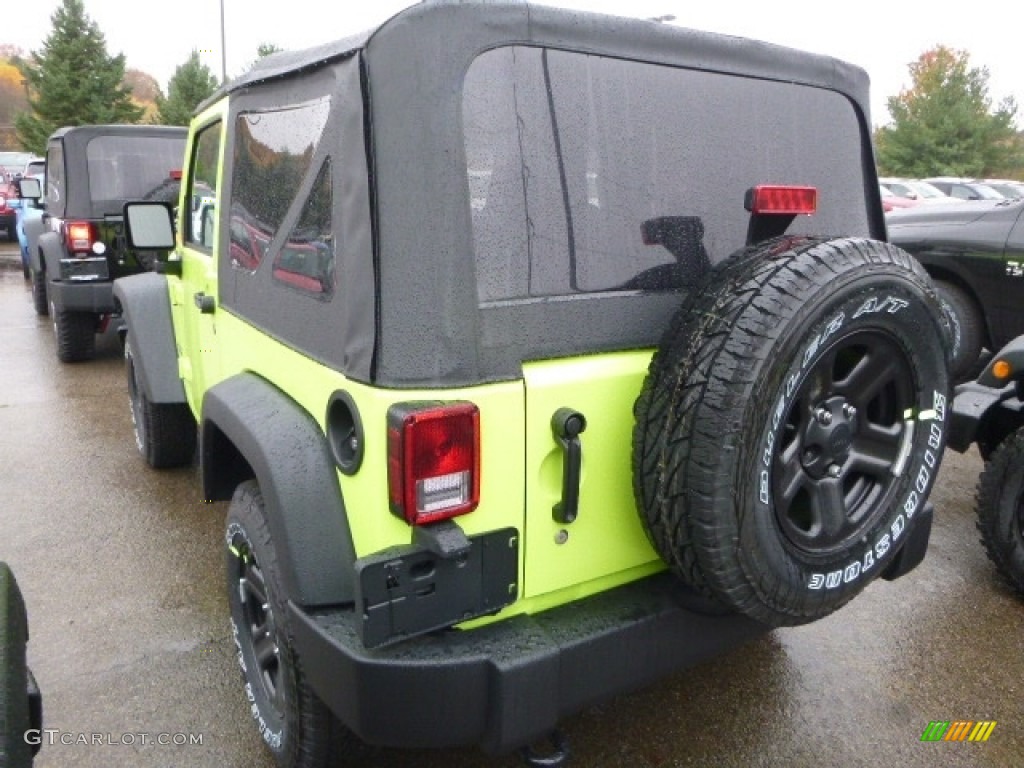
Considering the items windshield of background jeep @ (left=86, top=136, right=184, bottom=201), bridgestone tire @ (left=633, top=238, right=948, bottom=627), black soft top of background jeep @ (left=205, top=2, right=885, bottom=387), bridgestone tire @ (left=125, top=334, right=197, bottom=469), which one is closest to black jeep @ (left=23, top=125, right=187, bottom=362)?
windshield of background jeep @ (left=86, top=136, right=184, bottom=201)

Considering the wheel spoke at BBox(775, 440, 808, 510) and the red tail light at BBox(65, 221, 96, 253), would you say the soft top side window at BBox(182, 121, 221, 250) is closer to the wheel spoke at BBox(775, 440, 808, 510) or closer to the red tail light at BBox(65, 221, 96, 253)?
the wheel spoke at BBox(775, 440, 808, 510)

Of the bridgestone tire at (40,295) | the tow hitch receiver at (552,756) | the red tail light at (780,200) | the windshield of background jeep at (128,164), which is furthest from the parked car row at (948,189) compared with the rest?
the tow hitch receiver at (552,756)

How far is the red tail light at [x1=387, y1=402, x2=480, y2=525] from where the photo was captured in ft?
5.55

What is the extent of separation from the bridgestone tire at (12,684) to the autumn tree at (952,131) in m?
36.4

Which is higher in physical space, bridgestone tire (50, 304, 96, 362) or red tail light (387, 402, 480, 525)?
red tail light (387, 402, 480, 525)

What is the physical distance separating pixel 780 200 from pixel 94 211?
6222mm

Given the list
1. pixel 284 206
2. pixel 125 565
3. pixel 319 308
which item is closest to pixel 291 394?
pixel 319 308

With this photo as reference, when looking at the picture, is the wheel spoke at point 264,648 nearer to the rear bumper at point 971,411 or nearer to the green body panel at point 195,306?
the green body panel at point 195,306

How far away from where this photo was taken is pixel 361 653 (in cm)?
176

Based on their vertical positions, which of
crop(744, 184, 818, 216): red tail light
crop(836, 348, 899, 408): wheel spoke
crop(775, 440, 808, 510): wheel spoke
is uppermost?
crop(744, 184, 818, 216): red tail light

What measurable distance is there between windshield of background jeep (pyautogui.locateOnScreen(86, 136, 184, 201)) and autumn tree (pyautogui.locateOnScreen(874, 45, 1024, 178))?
32.2 meters

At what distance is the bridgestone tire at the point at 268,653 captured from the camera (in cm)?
207

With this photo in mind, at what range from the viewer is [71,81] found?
1067 inches

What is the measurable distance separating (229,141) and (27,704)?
6.11ft
